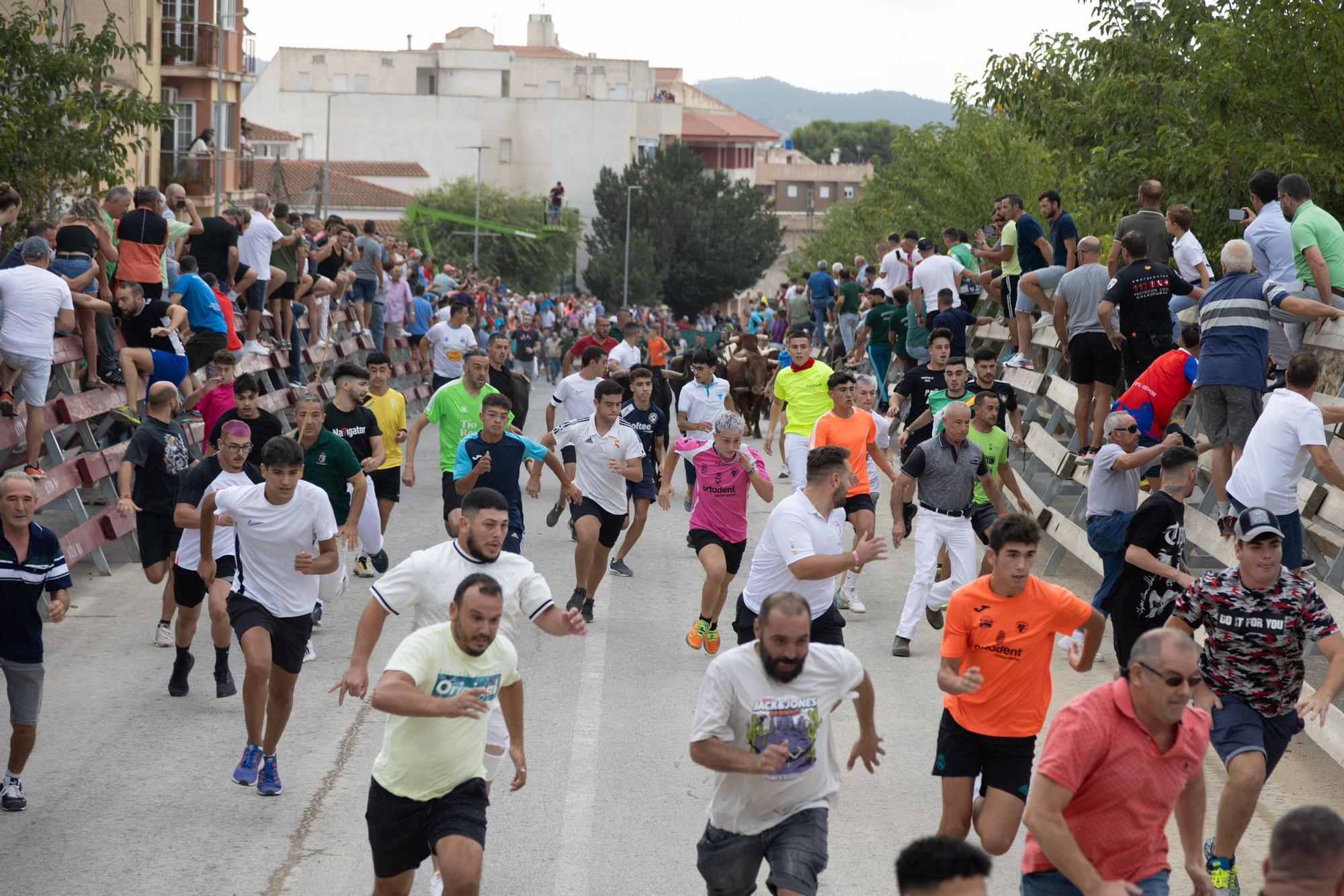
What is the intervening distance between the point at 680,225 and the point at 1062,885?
87.6 meters

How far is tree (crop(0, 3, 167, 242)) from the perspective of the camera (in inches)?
629

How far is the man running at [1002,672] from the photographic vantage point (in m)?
6.93

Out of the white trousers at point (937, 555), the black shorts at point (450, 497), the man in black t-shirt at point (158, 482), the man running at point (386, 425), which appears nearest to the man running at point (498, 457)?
the black shorts at point (450, 497)

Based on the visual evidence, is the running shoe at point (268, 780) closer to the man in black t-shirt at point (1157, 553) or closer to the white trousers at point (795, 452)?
the man in black t-shirt at point (1157, 553)

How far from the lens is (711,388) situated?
1512cm

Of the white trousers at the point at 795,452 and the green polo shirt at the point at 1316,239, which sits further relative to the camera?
the white trousers at the point at 795,452

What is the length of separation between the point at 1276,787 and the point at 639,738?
3.81 metres

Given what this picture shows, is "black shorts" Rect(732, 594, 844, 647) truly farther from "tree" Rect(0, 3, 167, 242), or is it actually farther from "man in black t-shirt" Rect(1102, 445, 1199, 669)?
"tree" Rect(0, 3, 167, 242)

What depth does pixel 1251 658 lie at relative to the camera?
689cm

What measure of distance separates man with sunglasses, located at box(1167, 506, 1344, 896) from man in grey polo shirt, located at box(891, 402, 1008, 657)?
405 cm

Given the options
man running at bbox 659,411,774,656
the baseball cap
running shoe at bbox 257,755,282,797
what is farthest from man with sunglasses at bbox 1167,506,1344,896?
running shoe at bbox 257,755,282,797

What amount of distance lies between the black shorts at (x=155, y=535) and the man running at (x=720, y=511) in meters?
3.87

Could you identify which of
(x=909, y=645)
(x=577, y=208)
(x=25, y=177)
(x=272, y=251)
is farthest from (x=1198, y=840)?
(x=577, y=208)

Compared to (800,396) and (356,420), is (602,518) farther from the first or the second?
(800,396)
